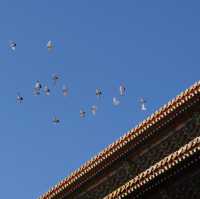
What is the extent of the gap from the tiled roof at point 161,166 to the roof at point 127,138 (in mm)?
4447

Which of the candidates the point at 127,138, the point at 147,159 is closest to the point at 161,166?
the point at 147,159

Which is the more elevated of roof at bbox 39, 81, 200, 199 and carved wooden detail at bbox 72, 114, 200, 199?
roof at bbox 39, 81, 200, 199

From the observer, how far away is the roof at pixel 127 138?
725 inches

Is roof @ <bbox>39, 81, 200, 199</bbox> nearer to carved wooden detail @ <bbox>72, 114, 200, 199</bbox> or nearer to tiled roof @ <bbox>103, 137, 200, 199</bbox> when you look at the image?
carved wooden detail @ <bbox>72, 114, 200, 199</bbox>

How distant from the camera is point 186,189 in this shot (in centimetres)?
1440

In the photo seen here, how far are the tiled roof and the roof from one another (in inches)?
175

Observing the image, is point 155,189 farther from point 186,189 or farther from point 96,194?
point 96,194

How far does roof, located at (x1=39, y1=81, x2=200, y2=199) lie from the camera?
18.4 meters

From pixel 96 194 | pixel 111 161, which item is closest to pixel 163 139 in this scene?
pixel 111 161

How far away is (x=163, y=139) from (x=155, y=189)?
14.9 feet

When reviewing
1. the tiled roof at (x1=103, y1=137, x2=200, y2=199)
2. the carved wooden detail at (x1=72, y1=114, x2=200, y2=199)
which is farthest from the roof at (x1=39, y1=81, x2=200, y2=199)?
the tiled roof at (x1=103, y1=137, x2=200, y2=199)

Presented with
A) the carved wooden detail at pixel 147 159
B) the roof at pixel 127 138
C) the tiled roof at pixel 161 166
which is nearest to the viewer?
the tiled roof at pixel 161 166

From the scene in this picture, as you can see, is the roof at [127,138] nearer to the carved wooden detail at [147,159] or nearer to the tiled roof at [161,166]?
the carved wooden detail at [147,159]

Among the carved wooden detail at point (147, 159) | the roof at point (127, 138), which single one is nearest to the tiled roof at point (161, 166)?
the carved wooden detail at point (147, 159)
